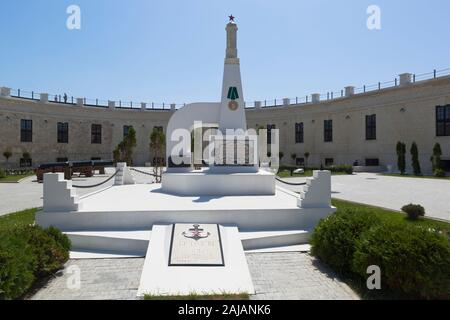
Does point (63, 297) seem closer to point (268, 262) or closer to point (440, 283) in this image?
point (268, 262)

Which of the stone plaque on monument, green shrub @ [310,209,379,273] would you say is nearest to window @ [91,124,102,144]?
the stone plaque on monument

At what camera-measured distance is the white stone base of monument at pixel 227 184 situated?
12.6m

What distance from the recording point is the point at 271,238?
26.2 ft

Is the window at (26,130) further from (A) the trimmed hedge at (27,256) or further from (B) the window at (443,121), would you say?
(B) the window at (443,121)

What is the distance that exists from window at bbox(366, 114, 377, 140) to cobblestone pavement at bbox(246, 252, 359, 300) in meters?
32.0

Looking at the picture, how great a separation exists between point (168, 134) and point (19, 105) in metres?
28.7

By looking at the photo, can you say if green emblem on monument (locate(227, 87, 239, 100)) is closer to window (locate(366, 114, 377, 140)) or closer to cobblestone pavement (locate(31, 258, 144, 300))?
cobblestone pavement (locate(31, 258, 144, 300))

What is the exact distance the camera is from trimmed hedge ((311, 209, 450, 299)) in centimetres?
491

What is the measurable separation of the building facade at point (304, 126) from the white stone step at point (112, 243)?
31677 mm

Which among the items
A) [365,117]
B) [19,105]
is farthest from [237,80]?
[19,105]

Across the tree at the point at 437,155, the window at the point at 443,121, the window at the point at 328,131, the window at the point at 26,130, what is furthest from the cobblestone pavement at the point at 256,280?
the window at the point at 26,130

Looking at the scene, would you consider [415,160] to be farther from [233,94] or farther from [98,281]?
[98,281]

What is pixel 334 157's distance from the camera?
38594mm
